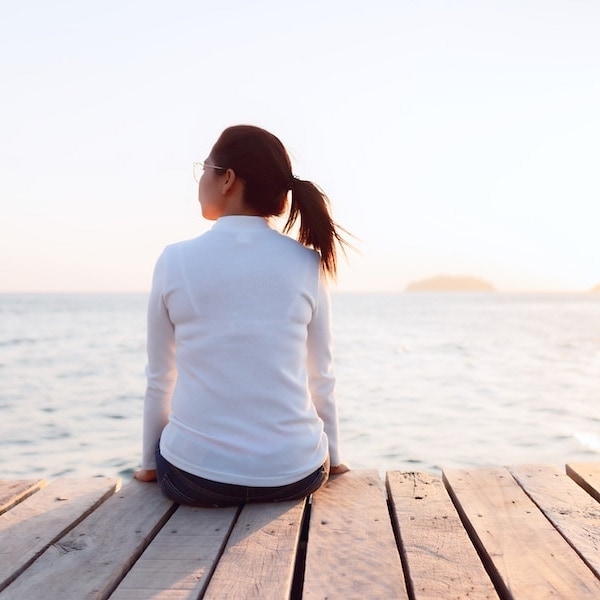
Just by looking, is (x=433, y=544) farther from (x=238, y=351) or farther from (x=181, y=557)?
(x=238, y=351)

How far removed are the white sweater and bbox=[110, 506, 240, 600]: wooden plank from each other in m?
0.15

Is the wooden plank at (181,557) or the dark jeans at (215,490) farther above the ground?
the dark jeans at (215,490)

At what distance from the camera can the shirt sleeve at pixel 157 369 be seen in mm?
2576

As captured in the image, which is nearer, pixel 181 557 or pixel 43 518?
pixel 181 557

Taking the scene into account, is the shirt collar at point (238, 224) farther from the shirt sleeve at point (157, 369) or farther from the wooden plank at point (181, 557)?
the wooden plank at point (181, 557)

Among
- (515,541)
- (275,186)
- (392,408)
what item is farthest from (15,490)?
(392,408)

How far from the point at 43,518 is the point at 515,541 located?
1565 millimetres

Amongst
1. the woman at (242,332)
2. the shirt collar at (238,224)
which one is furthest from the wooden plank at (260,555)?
the shirt collar at (238,224)

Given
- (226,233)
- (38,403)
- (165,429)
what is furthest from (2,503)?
(38,403)

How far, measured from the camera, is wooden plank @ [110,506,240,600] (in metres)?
1.86

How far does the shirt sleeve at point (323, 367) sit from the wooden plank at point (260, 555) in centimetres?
39

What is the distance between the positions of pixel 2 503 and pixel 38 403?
8662 millimetres

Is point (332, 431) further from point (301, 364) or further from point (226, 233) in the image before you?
point (226, 233)

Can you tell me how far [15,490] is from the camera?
277 centimetres
